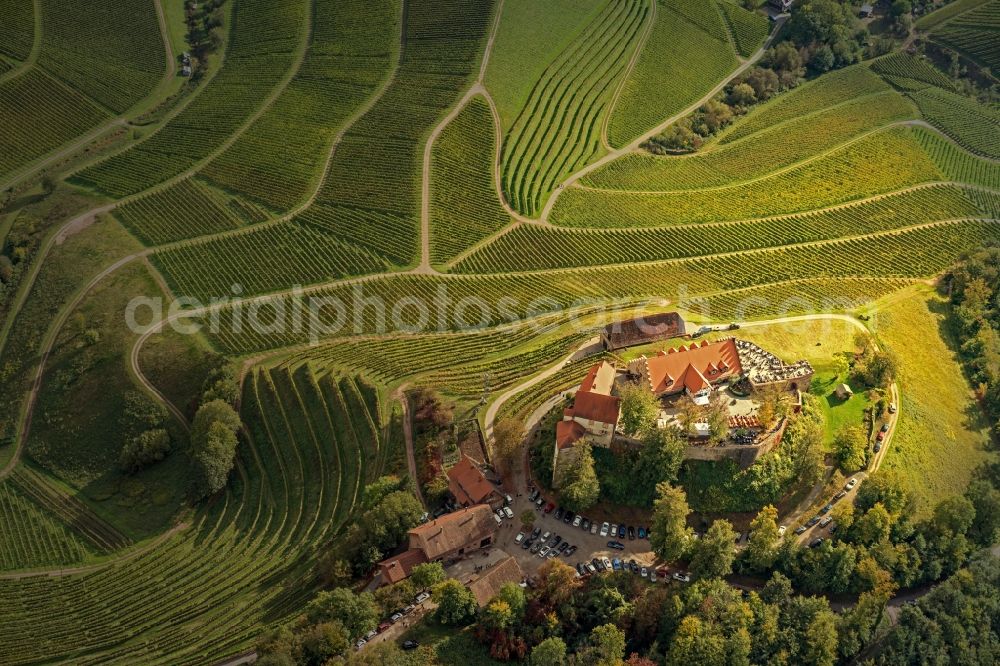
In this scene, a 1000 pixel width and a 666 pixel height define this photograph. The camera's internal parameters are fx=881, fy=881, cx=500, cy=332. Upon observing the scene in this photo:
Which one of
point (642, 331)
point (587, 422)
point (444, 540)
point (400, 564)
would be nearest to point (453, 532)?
point (444, 540)

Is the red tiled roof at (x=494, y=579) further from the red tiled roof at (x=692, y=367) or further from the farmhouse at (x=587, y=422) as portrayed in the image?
the red tiled roof at (x=692, y=367)

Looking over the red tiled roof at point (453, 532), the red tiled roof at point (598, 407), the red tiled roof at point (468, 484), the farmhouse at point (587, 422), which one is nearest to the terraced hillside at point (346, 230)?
the farmhouse at point (587, 422)

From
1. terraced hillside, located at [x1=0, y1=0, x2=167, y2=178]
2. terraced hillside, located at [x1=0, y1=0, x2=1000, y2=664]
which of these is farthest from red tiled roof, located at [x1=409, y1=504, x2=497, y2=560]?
terraced hillside, located at [x1=0, y1=0, x2=167, y2=178]

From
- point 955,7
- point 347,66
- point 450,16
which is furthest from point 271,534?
point 955,7

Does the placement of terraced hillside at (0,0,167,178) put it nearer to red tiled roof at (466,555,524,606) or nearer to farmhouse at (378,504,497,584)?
farmhouse at (378,504,497,584)

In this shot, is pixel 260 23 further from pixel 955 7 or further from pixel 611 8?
pixel 955 7

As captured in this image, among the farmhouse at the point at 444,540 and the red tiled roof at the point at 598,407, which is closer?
the farmhouse at the point at 444,540
